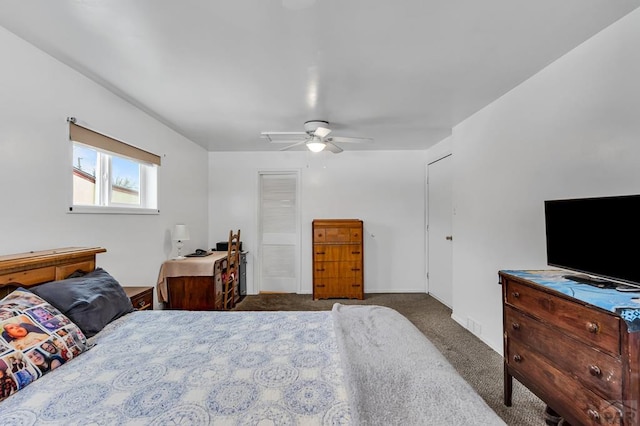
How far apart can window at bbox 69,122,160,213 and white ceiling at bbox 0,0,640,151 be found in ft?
1.68

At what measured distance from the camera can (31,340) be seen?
1163 mm

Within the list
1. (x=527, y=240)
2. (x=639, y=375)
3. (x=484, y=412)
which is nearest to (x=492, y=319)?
(x=527, y=240)

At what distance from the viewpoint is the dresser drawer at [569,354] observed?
119cm

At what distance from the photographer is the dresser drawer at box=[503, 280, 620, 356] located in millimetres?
1188

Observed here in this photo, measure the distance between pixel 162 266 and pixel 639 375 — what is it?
152 inches

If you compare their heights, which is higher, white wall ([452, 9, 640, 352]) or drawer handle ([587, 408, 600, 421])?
white wall ([452, 9, 640, 352])

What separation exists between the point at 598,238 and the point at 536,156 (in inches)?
37.9

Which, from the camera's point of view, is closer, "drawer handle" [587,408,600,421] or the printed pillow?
the printed pillow

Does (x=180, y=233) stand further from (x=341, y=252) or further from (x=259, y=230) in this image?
(x=341, y=252)

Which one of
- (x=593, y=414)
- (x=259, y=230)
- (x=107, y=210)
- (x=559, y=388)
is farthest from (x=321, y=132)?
(x=593, y=414)

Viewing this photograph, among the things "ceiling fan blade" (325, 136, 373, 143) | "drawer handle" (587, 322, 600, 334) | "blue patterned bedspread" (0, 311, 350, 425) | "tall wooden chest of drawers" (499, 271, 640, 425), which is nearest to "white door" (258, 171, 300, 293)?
"ceiling fan blade" (325, 136, 373, 143)

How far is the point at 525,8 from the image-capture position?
A: 59.0 inches

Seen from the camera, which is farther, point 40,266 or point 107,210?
point 107,210

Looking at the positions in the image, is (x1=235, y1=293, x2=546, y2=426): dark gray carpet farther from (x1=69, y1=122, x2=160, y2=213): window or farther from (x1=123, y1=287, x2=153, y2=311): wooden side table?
(x1=69, y1=122, x2=160, y2=213): window
